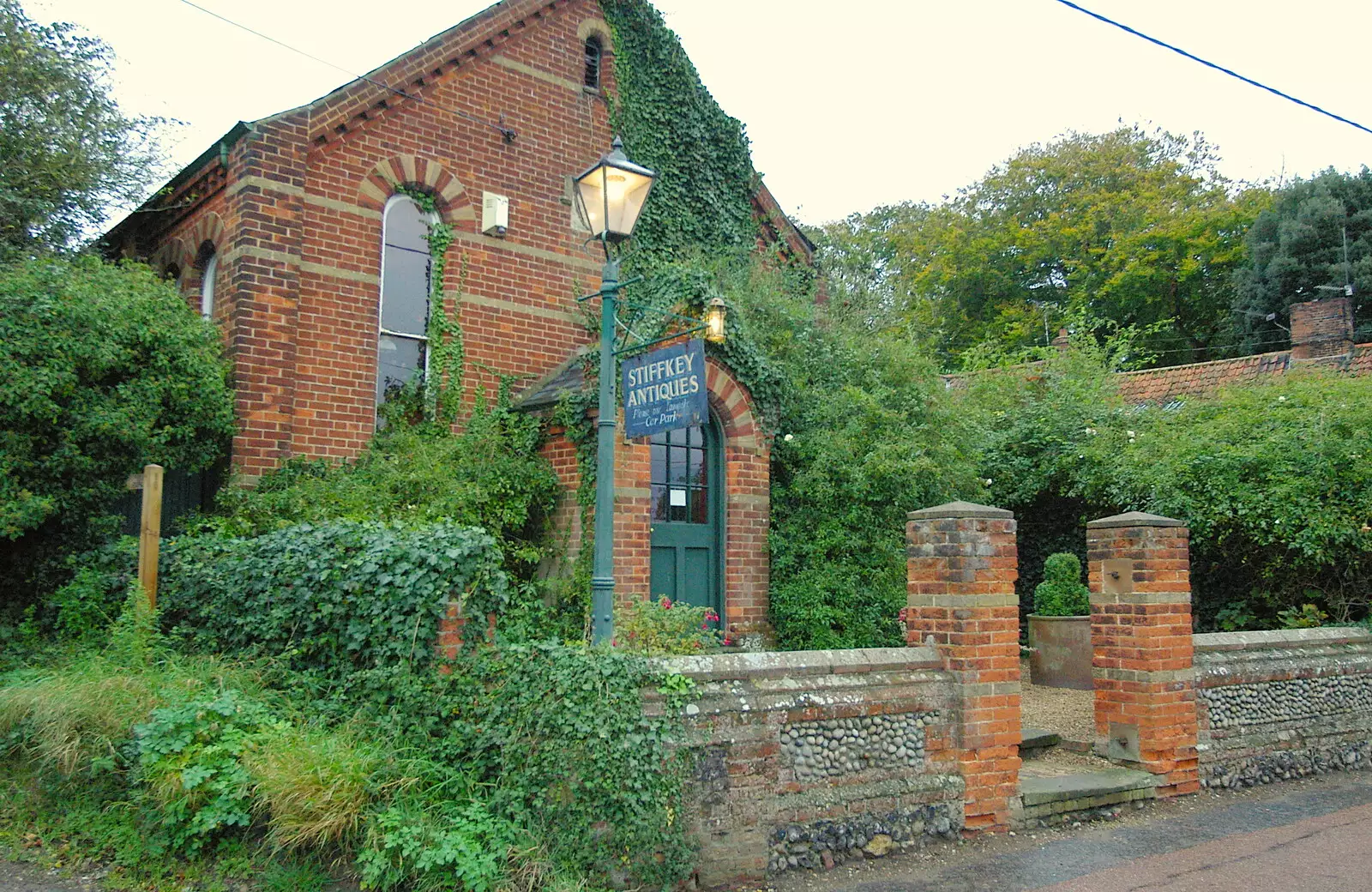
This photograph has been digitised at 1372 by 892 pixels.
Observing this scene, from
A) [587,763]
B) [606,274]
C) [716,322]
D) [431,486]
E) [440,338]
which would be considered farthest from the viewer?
[440,338]

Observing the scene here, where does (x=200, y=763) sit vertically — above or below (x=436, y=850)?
above

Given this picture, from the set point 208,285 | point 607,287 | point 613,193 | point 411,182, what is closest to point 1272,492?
point 607,287

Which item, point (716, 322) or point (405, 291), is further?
point (405, 291)

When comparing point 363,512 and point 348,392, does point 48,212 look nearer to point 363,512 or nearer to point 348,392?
point 348,392

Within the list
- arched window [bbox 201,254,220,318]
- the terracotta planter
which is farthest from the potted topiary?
arched window [bbox 201,254,220,318]

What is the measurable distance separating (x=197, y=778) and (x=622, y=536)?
523 cm

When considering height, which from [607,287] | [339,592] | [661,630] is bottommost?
[661,630]

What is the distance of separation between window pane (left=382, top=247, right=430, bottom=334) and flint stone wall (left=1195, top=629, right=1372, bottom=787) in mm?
8628

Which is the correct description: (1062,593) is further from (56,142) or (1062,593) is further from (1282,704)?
(56,142)

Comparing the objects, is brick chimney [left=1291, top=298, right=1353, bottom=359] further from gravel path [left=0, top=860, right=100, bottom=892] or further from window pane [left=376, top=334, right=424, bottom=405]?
gravel path [left=0, top=860, right=100, bottom=892]

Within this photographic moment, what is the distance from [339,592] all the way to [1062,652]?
344 inches

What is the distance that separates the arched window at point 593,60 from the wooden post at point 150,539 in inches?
309

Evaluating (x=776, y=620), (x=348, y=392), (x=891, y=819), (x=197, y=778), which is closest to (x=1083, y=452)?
(x=776, y=620)

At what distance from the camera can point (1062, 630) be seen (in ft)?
39.5
